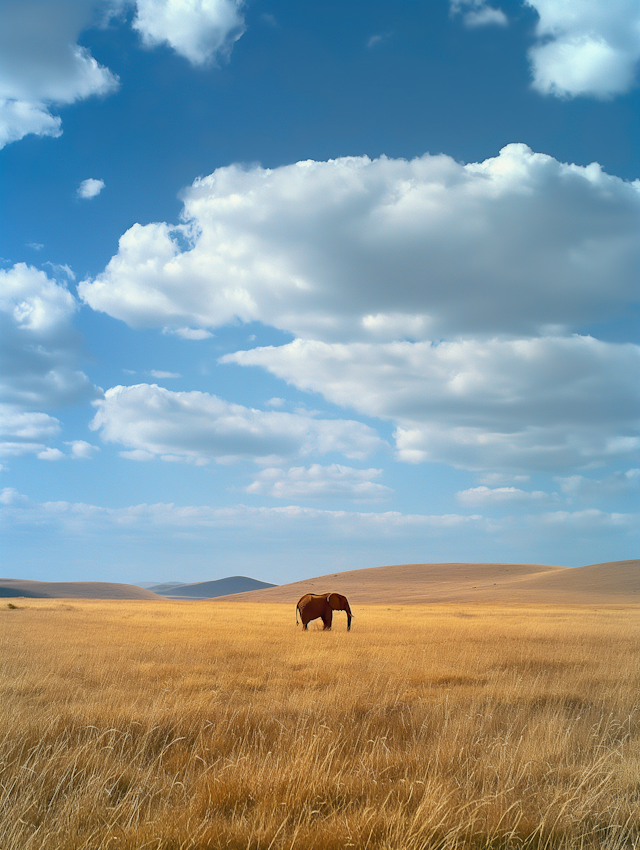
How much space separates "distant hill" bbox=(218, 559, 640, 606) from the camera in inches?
2948

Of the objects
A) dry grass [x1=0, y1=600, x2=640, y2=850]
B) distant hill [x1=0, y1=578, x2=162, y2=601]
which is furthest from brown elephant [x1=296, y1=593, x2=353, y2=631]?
distant hill [x1=0, y1=578, x2=162, y2=601]

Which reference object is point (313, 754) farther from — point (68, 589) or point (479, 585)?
point (68, 589)

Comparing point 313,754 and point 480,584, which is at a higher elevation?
point 313,754

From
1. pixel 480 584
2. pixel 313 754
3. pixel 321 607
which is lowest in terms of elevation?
pixel 480 584

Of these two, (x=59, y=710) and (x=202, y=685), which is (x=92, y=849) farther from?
(x=202, y=685)

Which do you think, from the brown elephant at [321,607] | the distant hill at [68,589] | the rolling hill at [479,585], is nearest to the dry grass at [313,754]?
the brown elephant at [321,607]

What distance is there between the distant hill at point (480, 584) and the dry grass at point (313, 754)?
6064 centimetres

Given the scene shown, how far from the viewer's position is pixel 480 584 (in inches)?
3755

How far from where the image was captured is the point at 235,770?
597 centimetres

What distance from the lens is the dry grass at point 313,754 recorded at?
184 inches

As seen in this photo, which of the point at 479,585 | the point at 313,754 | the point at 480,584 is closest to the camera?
the point at 313,754

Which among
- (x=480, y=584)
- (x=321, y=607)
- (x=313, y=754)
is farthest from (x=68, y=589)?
(x=313, y=754)

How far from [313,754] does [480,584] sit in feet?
317

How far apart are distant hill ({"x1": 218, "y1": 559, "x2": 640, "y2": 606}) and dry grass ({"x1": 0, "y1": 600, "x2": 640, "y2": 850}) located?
60642 mm
